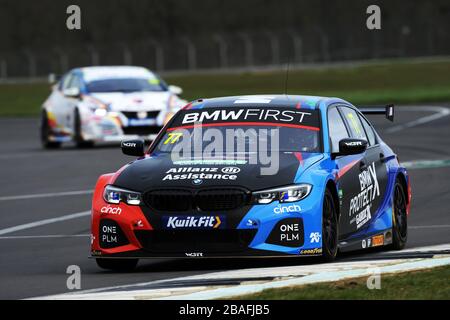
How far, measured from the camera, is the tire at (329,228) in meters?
10.5

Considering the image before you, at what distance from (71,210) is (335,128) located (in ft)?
17.0

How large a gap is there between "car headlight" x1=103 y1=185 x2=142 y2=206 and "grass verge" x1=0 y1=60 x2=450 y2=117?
1233 inches

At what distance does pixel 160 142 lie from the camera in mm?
11797

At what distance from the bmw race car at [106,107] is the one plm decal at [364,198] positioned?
568 inches

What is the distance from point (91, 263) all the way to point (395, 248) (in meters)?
2.58

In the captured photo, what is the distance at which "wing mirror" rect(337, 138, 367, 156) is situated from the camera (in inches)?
443

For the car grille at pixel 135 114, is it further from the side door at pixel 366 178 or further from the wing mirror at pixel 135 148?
the wing mirror at pixel 135 148

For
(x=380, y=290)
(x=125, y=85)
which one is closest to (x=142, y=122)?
(x=125, y=85)

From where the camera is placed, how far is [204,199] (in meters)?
10.3

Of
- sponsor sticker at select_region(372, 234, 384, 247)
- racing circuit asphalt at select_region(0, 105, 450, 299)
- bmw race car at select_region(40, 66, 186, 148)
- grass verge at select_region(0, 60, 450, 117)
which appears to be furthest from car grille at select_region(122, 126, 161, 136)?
grass verge at select_region(0, 60, 450, 117)

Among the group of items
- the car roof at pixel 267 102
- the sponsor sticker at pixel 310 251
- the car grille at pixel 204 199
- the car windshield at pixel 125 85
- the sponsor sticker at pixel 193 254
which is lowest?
the car windshield at pixel 125 85

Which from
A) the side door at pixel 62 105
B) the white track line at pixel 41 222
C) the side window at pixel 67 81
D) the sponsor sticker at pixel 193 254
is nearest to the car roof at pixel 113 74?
the side window at pixel 67 81

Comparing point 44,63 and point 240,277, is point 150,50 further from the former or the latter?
point 240,277
